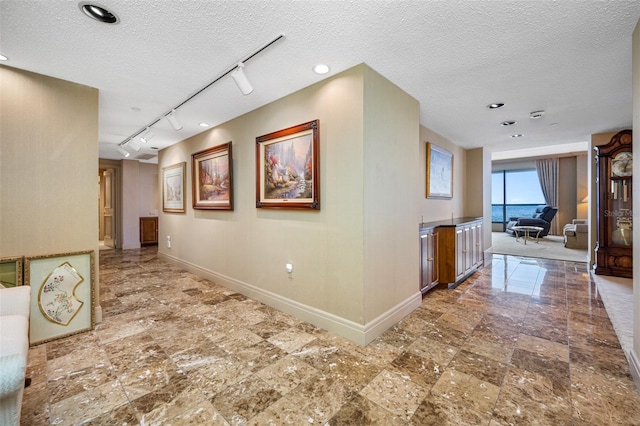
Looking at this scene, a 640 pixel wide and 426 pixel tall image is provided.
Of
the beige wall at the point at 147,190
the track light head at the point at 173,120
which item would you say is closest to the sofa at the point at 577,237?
the track light head at the point at 173,120

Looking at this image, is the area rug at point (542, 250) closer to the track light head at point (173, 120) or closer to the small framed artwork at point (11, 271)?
the track light head at point (173, 120)

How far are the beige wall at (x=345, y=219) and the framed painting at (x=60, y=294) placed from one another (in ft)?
5.33

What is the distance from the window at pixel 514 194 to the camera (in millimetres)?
10617

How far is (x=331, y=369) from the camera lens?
208 cm

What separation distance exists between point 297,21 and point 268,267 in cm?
252

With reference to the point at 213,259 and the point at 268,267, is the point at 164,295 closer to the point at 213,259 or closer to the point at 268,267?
the point at 213,259

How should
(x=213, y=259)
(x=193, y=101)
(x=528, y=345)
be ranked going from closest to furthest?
(x=528, y=345)
(x=193, y=101)
(x=213, y=259)

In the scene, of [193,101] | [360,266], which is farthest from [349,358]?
[193,101]

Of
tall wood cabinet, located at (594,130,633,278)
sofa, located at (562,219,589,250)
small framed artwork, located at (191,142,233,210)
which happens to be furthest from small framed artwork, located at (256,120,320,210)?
sofa, located at (562,219,589,250)

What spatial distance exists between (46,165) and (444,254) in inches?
185

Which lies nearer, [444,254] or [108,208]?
[444,254]

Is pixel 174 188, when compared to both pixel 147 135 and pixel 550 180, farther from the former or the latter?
pixel 550 180

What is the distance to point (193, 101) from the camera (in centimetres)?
330

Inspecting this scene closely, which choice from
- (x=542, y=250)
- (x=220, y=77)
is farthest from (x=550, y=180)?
(x=220, y=77)
